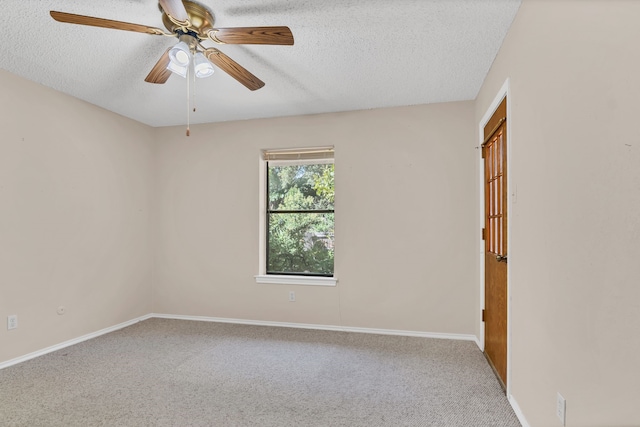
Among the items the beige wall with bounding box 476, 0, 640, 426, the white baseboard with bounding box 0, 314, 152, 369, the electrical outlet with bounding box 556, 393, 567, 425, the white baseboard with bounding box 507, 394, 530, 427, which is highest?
the beige wall with bounding box 476, 0, 640, 426

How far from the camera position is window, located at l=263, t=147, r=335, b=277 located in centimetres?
428

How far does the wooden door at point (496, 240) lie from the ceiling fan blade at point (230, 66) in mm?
1827

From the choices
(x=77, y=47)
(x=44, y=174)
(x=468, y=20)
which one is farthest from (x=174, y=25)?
(x=44, y=174)

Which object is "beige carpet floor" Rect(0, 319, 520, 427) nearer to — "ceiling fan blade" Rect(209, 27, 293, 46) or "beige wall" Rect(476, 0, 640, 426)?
"beige wall" Rect(476, 0, 640, 426)

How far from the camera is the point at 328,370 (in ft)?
9.55

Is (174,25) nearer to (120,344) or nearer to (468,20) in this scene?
(468,20)

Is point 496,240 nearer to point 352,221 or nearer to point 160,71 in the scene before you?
point 352,221

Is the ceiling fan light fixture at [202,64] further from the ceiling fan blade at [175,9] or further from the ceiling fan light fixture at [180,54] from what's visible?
the ceiling fan blade at [175,9]

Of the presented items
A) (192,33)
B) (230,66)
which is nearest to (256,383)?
(230,66)

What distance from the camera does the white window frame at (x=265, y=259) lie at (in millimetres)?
4121

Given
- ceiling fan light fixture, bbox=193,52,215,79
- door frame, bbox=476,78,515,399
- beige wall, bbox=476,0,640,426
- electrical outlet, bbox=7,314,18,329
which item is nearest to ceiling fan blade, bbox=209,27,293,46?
ceiling fan light fixture, bbox=193,52,215,79

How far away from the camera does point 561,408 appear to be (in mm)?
1560

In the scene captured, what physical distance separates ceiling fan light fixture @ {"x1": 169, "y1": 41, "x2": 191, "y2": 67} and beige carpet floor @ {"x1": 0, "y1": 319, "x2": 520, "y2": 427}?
2.22 m

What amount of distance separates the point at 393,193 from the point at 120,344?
318cm
